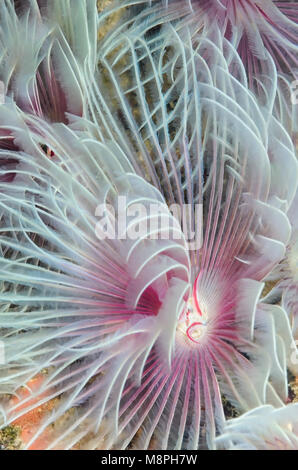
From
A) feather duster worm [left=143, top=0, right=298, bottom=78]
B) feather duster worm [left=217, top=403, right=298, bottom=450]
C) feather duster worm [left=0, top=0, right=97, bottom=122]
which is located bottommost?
feather duster worm [left=217, top=403, right=298, bottom=450]

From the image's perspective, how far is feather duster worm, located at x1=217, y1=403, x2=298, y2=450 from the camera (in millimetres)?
1880

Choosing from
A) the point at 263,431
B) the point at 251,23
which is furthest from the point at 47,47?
the point at 263,431

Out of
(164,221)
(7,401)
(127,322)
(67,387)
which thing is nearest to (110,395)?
(67,387)

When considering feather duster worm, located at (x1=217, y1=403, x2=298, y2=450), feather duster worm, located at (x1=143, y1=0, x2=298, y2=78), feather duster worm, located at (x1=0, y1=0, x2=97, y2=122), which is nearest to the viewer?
feather duster worm, located at (x1=217, y1=403, x2=298, y2=450)

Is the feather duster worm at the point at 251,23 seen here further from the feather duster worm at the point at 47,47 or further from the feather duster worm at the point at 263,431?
the feather duster worm at the point at 263,431

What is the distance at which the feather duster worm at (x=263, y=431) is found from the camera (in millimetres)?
1880

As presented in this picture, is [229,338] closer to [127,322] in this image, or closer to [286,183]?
[127,322]

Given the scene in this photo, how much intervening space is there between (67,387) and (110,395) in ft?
0.67

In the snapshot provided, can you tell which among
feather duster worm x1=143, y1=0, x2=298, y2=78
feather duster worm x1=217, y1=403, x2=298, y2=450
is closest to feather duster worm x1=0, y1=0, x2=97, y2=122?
feather duster worm x1=143, y1=0, x2=298, y2=78

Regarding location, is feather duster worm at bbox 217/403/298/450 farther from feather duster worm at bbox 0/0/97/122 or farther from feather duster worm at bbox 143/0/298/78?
feather duster worm at bbox 143/0/298/78

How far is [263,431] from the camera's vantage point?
1916mm

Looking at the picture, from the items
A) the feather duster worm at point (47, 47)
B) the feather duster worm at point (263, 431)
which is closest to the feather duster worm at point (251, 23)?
the feather duster worm at point (47, 47)

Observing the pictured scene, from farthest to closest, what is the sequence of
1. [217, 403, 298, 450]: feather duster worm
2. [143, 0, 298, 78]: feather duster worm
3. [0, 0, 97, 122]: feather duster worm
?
[143, 0, 298, 78]: feather duster worm → [0, 0, 97, 122]: feather duster worm → [217, 403, 298, 450]: feather duster worm
